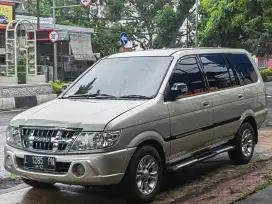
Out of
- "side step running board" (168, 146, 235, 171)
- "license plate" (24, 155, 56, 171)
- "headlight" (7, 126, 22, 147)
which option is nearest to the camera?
"license plate" (24, 155, 56, 171)

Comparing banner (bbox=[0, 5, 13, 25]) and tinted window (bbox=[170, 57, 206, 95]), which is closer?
tinted window (bbox=[170, 57, 206, 95])

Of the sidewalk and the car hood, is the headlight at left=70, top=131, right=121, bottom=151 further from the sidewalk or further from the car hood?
the sidewalk

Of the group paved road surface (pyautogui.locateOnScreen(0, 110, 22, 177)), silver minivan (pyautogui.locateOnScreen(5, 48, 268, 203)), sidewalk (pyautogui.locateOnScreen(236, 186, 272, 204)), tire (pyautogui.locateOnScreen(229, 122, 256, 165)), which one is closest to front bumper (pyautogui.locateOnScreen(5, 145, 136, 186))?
silver minivan (pyautogui.locateOnScreen(5, 48, 268, 203))

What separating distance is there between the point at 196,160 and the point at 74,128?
2.04m

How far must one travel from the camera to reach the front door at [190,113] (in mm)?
6062

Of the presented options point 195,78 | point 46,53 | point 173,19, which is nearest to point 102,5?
point 173,19

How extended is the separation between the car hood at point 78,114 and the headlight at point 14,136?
2.9 inches

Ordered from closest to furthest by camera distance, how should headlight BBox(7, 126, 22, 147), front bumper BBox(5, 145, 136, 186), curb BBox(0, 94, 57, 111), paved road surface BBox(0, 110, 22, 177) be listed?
front bumper BBox(5, 145, 136, 186) → headlight BBox(7, 126, 22, 147) → paved road surface BBox(0, 110, 22, 177) → curb BBox(0, 94, 57, 111)

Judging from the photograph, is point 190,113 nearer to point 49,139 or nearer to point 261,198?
point 261,198

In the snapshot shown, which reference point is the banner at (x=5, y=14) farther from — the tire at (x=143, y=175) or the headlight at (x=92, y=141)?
the headlight at (x=92, y=141)

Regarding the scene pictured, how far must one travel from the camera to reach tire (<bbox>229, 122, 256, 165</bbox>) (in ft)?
24.8

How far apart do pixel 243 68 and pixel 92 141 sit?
3.76m

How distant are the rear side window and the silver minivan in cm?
4

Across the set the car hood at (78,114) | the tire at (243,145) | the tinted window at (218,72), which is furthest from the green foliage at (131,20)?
the car hood at (78,114)
